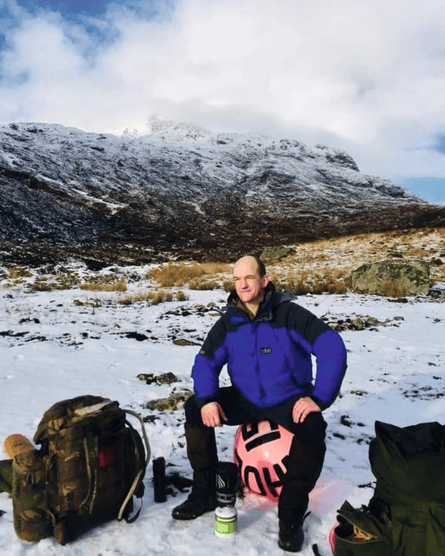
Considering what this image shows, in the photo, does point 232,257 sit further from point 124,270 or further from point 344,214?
point 344,214

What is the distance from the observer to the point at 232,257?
31.1 metres

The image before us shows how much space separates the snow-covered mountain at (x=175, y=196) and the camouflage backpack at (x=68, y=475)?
31.0m

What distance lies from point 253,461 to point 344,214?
6796cm

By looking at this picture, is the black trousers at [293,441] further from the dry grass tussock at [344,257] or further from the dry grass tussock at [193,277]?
the dry grass tussock at [193,277]

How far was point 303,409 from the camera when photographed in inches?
105

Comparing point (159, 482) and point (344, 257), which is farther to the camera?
point (344, 257)

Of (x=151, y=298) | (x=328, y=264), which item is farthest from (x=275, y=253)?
(x=151, y=298)

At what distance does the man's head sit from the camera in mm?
3041

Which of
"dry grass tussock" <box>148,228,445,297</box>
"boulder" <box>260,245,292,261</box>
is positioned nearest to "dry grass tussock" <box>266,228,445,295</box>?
"dry grass tussock" <box>148,228,445,297</box>

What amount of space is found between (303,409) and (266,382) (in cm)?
40

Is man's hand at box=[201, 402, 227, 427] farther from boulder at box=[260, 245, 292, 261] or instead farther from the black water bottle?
boulder at box=[260, 245, 292, 261]

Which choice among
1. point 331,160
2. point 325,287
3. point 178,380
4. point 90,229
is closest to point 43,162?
point 90,229

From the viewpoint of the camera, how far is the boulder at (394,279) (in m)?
14.1

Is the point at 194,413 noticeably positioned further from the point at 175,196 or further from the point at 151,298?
the point at 175,196
